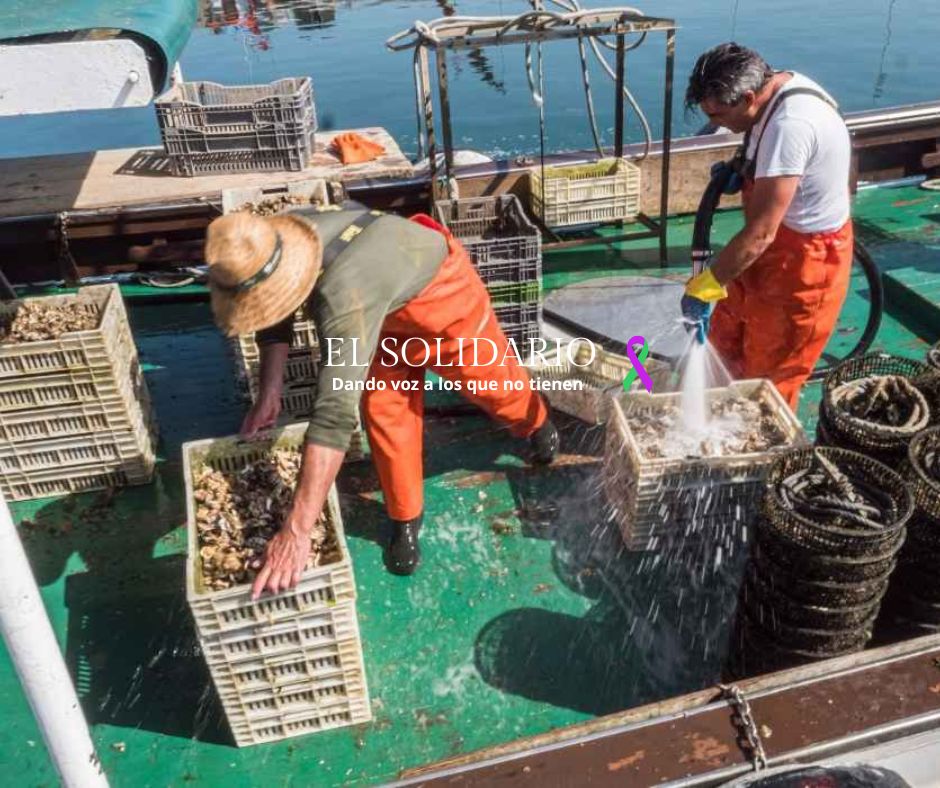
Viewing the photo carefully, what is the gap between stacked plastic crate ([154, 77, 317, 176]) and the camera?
5699 mm

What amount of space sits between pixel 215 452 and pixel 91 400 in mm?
924

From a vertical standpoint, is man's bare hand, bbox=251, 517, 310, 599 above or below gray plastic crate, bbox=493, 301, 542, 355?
above

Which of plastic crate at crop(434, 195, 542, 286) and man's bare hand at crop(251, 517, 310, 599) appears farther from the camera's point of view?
plastic crate at crop(434, 195, 542, 286)

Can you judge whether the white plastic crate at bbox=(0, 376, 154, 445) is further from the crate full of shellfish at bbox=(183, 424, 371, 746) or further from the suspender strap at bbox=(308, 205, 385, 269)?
the suspender strap at bbox=(308, 205, 385, 269)

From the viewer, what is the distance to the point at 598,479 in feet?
12.9

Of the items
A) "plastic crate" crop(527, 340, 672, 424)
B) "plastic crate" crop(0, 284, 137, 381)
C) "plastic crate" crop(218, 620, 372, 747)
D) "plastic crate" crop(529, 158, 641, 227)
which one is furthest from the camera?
"plastic crate" crop(529, 158, 641, 227)

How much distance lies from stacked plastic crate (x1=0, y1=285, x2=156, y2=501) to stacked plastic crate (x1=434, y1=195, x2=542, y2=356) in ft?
6.31

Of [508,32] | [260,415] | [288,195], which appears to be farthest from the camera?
[508,32]

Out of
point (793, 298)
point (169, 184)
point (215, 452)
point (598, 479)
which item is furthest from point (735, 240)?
point (169, 184)

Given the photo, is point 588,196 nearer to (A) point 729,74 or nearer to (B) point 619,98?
(B) point 619,98

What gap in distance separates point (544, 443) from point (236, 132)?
3.57 metres

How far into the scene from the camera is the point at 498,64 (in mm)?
18688

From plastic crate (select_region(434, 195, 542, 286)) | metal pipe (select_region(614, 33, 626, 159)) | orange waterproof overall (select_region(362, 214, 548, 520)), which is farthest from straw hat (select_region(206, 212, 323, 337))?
metal pipe (select_region(614, 33, 626, 159))

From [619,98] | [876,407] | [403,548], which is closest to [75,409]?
[403,548]
